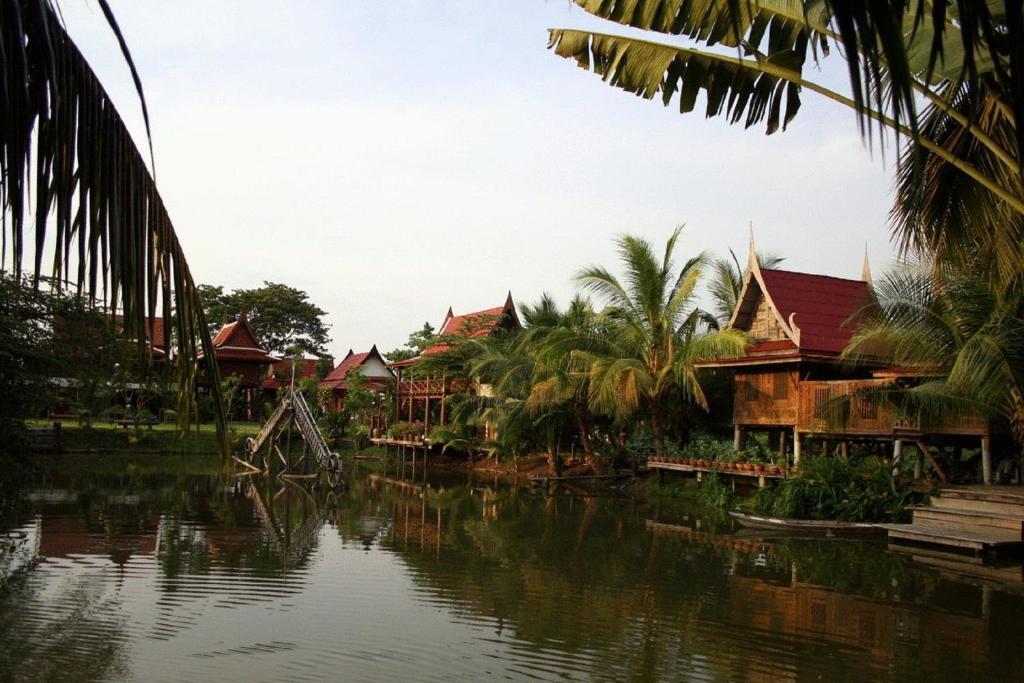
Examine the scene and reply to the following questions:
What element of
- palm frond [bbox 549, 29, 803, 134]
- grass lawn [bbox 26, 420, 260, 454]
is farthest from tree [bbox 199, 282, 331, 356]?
palm frond [bbox 549, 29, 803, 134]

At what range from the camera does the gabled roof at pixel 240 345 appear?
38406 mm

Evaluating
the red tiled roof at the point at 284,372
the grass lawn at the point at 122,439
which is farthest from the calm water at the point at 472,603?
the red tiled roof at the point at 284,372

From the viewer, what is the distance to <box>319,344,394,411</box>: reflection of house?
37.8 metres

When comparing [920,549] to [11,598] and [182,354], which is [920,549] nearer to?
[11,598]

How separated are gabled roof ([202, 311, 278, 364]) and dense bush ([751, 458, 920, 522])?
91.1ft

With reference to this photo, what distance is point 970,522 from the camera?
12289mm

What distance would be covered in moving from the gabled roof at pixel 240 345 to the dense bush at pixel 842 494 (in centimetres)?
2776

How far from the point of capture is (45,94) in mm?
1904

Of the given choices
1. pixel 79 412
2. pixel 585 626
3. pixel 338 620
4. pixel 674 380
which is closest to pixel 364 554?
pixel 338 620

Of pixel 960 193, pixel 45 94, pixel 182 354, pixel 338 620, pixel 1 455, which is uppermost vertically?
pixel 960 193

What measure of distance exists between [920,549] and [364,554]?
7.60 meters

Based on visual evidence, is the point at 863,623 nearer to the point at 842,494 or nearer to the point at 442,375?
the point at 842,494

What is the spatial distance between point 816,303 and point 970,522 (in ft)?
22.4

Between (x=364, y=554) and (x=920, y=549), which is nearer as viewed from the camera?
(x=364, y=554)
